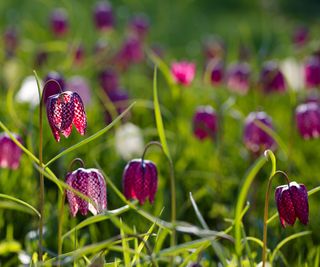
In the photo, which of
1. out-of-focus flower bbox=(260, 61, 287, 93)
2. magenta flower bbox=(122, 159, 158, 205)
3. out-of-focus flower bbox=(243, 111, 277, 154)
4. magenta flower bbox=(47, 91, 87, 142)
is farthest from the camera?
out-of-focus flower bbox=(260, 61, 287, 93)

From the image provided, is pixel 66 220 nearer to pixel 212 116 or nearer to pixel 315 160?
→ pixel 212 116

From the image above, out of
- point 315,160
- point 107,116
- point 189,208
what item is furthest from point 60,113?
point 315,160

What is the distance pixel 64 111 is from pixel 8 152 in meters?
0.76

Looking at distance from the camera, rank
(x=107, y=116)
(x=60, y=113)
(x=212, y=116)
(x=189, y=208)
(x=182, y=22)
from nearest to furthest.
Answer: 1. (x=60, y=113)
2. (x=189, y=208)
3. (x=212, y=116)
4. (x=107, y=116)
5. (x=182, y=22)

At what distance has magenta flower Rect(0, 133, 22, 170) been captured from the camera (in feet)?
7.45

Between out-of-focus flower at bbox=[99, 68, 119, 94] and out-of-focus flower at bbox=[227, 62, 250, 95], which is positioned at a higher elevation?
out-of-focus flower at bbox=[99, 68, 119, 94]

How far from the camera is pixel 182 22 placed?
7965 mm

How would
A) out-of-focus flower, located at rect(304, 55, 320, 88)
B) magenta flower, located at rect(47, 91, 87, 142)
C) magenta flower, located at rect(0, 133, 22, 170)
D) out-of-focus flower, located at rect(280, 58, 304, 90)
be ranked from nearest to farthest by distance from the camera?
1. magenta flower, located at rect(47, 91, 87, 142)
2. magenta flower, located at rect(0, 133, 22, 170)
3. out-of-focus flower, located at rect(304, 55, 320, 88)
4. out-of-focus flower, located at rect(280, 58, 304, 90)

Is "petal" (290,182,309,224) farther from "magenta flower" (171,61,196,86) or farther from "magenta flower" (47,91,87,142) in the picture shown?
"magenta flower" (171,61,196,86)

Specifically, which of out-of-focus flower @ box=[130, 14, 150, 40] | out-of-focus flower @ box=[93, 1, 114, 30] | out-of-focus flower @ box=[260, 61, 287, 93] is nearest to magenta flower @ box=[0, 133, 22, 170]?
out-of-focus flower @ box=[260, 61, 287, 93]

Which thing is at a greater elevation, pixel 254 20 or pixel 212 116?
pixel 212 116

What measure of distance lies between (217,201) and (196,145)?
64 centimetres

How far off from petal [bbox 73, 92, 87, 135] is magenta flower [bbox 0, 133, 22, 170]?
2.31ft

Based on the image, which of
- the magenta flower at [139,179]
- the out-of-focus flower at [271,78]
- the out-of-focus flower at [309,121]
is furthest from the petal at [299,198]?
the out-of-focus flower at [271,78]
